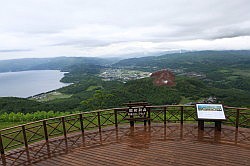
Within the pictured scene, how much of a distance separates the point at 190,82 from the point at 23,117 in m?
55.8

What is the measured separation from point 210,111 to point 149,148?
8.94 ft

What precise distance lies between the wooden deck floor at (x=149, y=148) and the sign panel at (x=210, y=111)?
0.65 meters

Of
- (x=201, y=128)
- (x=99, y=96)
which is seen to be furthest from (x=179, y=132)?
(x=99, y=96)

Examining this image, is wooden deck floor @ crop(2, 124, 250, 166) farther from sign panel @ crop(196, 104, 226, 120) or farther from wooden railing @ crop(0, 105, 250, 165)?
sign panel @ crop(196, 104, 226, 120)

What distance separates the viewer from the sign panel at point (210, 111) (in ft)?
21.9

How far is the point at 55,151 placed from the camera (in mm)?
6074

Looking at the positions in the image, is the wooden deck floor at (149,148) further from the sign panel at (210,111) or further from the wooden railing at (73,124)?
the sign panel at (210,111)

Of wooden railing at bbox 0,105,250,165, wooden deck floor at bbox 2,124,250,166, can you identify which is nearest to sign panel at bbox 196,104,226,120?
wooden railing at bbox 0,105,250,165

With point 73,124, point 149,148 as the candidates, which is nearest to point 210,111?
point 149,148

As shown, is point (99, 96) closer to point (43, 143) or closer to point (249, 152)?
point (43, 143)

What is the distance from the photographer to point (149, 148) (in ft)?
19.6

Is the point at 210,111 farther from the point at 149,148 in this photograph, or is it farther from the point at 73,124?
the point at 73,124

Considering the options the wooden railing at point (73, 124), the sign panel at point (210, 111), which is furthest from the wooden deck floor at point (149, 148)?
the sign panel at point (210, 111)

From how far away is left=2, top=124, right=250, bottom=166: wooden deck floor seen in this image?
527 centimetres
